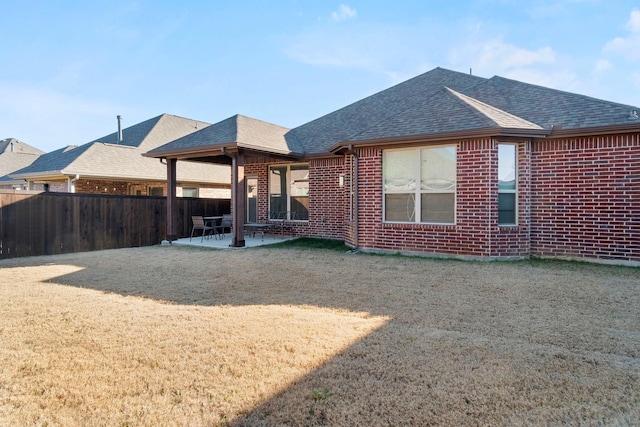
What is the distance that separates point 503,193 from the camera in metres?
8.22

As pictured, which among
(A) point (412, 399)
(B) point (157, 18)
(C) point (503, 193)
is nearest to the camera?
(A) point (412, 399)

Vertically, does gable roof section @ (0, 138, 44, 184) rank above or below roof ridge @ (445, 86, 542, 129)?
above

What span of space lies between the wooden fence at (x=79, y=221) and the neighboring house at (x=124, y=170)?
398 centimetres

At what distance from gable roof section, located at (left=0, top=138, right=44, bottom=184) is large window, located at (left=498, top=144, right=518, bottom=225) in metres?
22.9

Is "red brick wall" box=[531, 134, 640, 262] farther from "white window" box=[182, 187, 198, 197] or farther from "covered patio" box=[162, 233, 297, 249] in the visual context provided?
"white window" box=[182, 187, 198, 197]

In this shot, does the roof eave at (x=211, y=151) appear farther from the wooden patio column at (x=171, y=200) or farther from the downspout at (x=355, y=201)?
the downspout at (x=355, y=201)

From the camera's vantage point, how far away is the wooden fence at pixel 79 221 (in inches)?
379

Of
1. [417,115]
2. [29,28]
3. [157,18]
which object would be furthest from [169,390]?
[29,28]

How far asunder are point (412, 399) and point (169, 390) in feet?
5.49

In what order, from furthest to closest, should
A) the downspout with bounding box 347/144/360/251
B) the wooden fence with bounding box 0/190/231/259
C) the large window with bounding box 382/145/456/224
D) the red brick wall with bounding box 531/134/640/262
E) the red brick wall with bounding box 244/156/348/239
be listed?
the red brick wall with bounding box 244/156/348/239 < the wooden fence with bounding box 0/190/231/259 < the downspout with bounding box 347/144/360/251 < the large window with bounding box 382/145/456/224 < the red brick wall with bounding box 531/134/640/262

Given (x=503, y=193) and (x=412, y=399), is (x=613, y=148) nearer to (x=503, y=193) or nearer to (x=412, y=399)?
(x=503, y=193)

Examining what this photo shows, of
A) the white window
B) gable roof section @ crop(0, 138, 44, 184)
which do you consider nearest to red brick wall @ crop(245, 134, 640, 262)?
the white window

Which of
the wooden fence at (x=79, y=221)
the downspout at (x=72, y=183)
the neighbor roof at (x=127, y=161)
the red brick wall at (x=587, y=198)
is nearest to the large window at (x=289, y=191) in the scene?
the wooden fence at (x=79, y=221)

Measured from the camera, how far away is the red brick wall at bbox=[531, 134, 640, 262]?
7.62 meters
